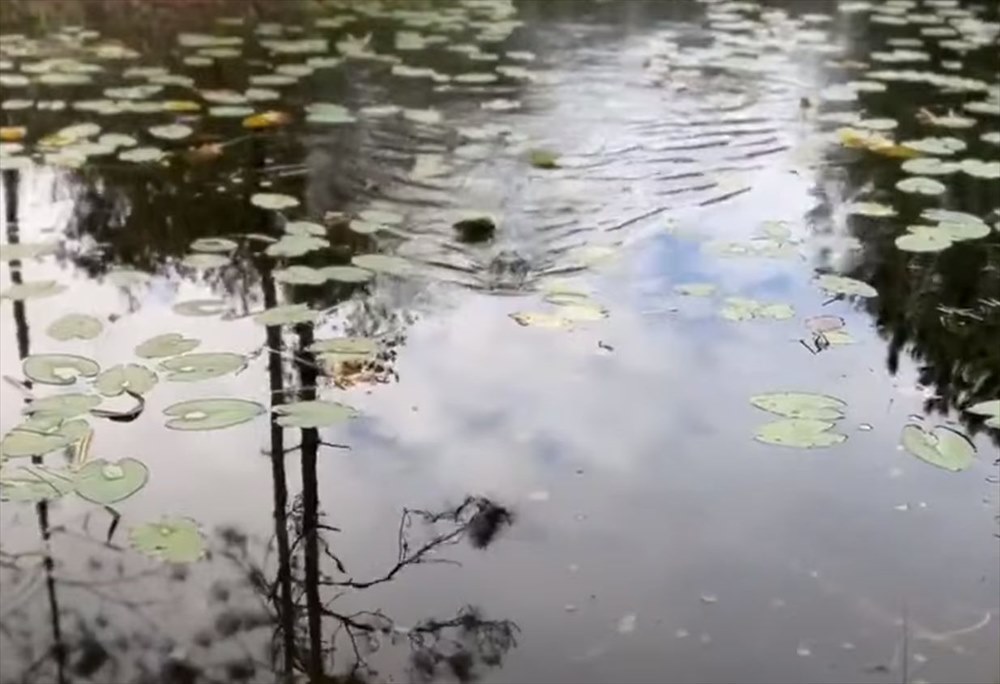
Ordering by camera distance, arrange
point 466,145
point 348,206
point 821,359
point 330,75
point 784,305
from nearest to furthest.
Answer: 1. point 821,359
2. point 784,305
3. point 348,206
4. point 466,145
5. point 330,75

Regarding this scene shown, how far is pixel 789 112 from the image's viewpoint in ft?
15.0

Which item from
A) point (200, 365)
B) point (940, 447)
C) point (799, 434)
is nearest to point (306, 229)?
point (200, 365)

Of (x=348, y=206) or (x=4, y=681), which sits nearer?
(x=4, y=681)

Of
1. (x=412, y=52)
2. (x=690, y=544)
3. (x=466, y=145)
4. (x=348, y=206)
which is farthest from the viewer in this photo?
(x=412, y=52)

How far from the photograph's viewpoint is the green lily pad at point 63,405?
2.22m

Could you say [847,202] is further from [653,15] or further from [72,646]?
[653,15]

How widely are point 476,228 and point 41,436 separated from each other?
144 centimetres

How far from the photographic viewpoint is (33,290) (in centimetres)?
280

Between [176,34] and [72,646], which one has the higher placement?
[176,34]

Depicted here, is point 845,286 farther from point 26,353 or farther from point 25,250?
point 25,250

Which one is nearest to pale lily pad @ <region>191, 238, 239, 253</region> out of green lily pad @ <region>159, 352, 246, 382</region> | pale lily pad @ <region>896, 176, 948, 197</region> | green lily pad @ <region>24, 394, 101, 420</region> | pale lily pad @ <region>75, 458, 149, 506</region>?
green lily pad @ <region>159, 352, 246, 382</region>

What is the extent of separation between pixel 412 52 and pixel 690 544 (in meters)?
4.04

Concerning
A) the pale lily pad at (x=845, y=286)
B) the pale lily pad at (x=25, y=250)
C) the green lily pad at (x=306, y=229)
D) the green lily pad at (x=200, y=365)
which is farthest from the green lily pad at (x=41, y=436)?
the pale lily pad at (x=845, y=286)

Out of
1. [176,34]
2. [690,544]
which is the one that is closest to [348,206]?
[690,544]
